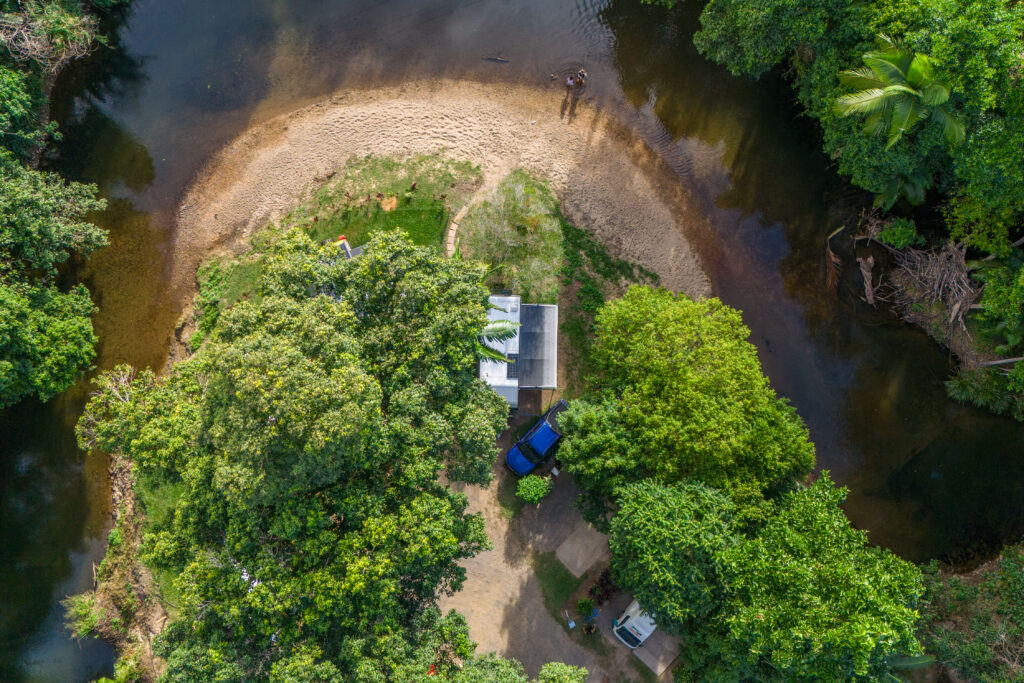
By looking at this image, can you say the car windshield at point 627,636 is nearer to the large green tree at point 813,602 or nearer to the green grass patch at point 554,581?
the green grass patch at point 554,581

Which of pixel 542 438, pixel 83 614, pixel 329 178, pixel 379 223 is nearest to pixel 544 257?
pixel 379 223

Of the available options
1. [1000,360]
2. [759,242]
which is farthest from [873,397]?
[759,242]

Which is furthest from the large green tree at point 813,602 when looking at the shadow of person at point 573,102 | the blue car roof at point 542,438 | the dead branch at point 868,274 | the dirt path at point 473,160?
the shadow of person at point 573,102

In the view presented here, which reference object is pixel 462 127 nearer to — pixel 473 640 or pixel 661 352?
pixel 661 352

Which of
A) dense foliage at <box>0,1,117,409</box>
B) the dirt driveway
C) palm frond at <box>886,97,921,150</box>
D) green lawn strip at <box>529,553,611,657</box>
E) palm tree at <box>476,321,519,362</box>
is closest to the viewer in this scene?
palm frond at <box>886,97,921,150</box>

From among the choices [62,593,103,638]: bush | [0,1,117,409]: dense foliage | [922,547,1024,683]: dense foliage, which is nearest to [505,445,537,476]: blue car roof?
[922,547,1024,683]: dense foliage

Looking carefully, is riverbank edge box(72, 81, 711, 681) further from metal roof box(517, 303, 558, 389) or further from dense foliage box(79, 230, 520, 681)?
dense foliage box(79, 230, 520, 681)
